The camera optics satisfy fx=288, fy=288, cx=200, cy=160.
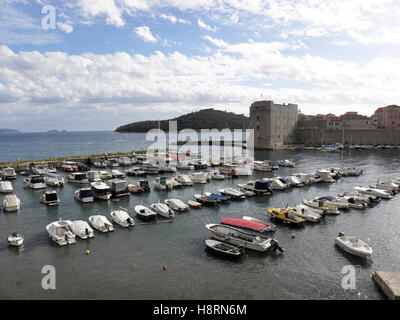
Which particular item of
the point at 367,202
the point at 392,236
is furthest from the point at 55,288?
the point at 367,202

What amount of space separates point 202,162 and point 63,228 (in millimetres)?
47546

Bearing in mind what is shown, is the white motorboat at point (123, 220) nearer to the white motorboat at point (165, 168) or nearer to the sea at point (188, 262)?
the sea at point (188, 262)

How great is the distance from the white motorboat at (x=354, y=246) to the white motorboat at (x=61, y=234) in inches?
891

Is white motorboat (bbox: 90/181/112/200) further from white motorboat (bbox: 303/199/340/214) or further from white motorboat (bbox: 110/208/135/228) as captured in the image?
white motorboat (bbox: 303/199/340/214)

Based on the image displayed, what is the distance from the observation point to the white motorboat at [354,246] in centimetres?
2240

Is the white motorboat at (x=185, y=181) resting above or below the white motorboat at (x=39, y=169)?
below

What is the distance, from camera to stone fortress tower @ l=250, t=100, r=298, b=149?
120 meters

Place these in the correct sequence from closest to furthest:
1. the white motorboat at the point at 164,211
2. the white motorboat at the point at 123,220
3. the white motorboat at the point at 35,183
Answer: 1. the white motorboat at the point at 123,220
2. the white motorboat at the point at 164,211
3. the white motorboat at the point at 35,183

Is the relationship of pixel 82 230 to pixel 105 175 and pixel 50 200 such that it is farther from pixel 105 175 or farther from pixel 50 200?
pixel 105 175

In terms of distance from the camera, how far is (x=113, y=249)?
23.8 m

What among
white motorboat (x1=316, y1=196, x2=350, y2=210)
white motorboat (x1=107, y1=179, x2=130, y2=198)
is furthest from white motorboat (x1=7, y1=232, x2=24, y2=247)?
white motorboat (x1=316, y1=196, x2=350, y2=210)

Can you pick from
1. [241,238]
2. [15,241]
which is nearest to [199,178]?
[241,238]

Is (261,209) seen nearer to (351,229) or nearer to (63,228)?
(351,229)

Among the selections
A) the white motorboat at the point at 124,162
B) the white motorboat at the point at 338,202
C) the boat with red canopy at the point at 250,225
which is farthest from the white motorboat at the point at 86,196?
the white motorboat at the point at 124,162
